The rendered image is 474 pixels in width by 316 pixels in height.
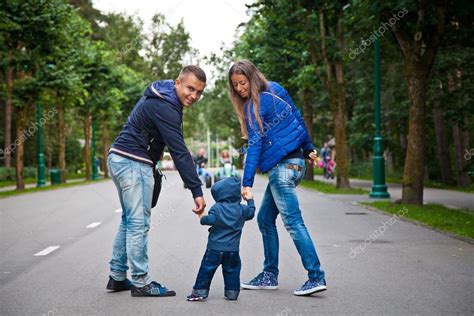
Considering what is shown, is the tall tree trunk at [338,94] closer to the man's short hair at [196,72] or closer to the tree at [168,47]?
the man's short hair at [196,72]

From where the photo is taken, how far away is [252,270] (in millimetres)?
7770

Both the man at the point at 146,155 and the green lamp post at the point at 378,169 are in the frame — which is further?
the green lamp post at the point at 378,169

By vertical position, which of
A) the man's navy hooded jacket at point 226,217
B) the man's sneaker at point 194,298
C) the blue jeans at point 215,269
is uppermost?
the man's navy hooded jacket at point 226,217

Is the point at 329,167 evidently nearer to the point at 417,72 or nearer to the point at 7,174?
the point at 7,174

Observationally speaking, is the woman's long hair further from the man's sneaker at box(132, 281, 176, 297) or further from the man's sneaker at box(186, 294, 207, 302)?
the man's sneaker at box(132, 281, 176, 297)

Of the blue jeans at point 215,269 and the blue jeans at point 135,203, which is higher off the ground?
the blue jeans at point 135,203

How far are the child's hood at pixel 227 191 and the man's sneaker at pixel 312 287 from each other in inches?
34.0

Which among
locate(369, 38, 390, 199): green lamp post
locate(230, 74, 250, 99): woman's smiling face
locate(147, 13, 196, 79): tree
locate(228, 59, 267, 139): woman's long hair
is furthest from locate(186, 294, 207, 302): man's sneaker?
locate(147, 13, 196, 79): tree

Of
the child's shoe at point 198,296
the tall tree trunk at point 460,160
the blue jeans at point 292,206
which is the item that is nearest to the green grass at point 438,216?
the blue jeans at point 292,206

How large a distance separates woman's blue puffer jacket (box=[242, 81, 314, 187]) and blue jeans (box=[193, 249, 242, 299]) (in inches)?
25.6

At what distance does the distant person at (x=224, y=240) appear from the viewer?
6.11 metres

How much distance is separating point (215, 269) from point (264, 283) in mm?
730

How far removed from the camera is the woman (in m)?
6.32

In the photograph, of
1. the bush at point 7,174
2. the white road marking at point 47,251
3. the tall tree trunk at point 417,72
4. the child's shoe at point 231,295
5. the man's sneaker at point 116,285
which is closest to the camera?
the child's shoe at point 231,295
